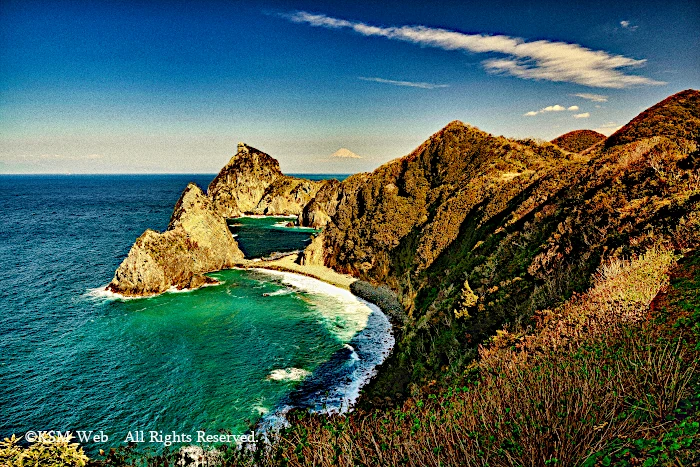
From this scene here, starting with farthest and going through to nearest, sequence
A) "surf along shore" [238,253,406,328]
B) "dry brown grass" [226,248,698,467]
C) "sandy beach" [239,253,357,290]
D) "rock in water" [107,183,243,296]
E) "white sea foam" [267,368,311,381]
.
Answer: "sandy beach" [239,253,357,290] → "rock in water" [107,183,243,296] → "surf along shore" [238,253,406,328] → "white sea foam" [267,368,311,381] → "dry brown grass" [226,248,698,467]

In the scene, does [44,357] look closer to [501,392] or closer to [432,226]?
[501,392]

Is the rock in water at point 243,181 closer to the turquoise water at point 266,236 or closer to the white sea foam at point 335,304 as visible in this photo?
the turquoise water at point 266,236

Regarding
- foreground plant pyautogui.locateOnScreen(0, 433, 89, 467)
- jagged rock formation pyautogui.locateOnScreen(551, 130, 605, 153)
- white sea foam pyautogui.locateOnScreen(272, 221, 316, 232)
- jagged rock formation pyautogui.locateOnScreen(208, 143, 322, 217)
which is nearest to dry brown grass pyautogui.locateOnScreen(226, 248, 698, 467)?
foreground plant pyautogui.locateOnScreen(0, 433, 89, 467)

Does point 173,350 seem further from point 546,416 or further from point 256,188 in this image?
point 256,188

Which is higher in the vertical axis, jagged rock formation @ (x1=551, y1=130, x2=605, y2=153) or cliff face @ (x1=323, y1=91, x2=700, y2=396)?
jagged rock formation @ (x1=551, y1=130, x2=605, y2=153)

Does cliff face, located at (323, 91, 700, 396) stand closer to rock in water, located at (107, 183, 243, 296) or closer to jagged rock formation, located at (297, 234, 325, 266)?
jagged rock formation, located at (297, 234, 325, 266)

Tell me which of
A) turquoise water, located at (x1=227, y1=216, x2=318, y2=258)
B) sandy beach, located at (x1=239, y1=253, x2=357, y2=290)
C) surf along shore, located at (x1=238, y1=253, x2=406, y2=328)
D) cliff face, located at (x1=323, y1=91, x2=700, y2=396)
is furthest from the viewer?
turquoise water, located at (x1=227, y1=216, x2=318, y2=258)

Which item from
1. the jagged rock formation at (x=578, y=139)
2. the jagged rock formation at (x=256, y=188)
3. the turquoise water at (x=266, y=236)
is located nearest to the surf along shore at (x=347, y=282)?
the turquoise water at (x=266, y=236)

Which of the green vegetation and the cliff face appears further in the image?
the cliff face
